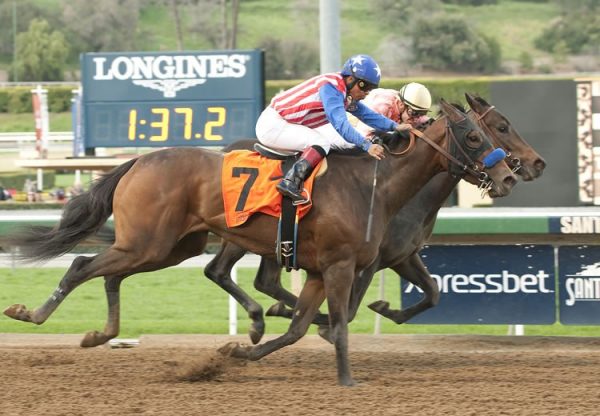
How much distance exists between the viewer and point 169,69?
9.91 m

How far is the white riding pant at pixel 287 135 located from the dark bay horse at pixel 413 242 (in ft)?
1.99

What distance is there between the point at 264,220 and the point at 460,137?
1.10m

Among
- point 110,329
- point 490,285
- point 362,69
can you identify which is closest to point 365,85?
point 362,69

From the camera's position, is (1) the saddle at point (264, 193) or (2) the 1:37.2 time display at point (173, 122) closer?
(1) the saddle at point (264, 193)

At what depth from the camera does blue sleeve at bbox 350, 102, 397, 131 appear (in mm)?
6113

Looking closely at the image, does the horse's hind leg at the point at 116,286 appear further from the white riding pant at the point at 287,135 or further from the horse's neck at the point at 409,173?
the horse's neck at the point at 409,173

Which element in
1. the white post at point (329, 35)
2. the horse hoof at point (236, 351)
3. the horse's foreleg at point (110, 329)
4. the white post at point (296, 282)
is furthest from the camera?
the white post at point (329, 35)

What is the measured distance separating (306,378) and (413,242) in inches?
40.1

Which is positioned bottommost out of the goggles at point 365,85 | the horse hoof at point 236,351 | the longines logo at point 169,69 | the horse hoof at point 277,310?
the horse hoof at point 236,351

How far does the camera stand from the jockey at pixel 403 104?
22.1 feet

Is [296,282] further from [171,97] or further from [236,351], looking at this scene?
[171,97]

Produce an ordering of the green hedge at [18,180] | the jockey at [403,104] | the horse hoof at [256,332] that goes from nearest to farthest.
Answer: the horse hoof at [256,332] → the jockey at [403,104] → the green hedge at [18,180]

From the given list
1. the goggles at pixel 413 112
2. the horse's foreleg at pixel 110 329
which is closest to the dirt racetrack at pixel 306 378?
the horse's foreleg at pixel 110 329

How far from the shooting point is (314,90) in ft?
19.3
